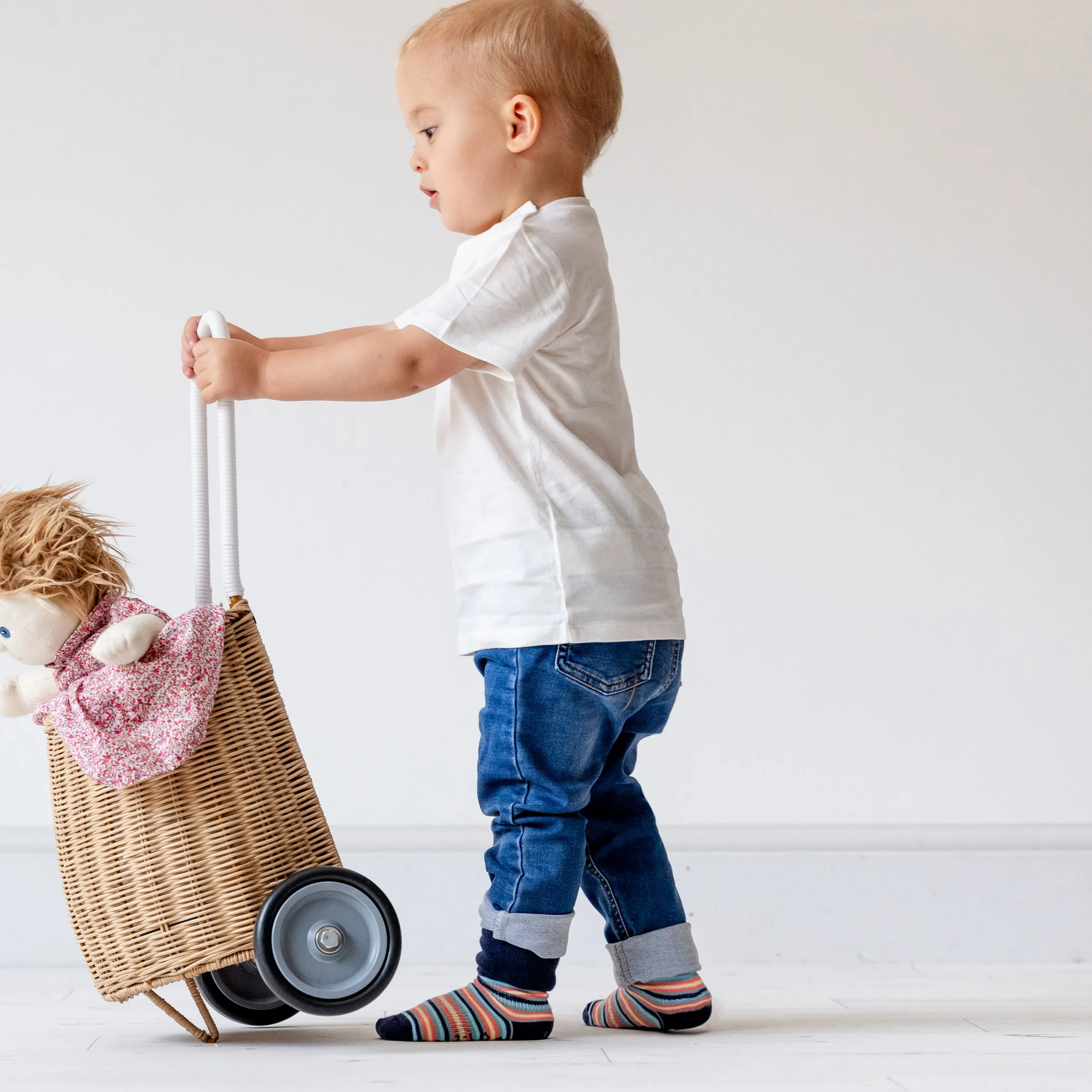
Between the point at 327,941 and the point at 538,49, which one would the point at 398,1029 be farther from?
the point at 538,49

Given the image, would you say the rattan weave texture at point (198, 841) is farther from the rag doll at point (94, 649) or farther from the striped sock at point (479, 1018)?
the striped sock at point (479, 1018)

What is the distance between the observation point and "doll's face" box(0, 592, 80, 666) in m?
1.07

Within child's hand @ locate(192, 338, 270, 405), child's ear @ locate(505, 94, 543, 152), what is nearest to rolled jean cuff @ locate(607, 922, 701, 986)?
child's hand @ locate(192, 338, 270, 405)

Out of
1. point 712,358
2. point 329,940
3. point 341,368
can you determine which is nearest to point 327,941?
point 329,940

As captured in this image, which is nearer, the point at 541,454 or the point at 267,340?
the point at 541,454

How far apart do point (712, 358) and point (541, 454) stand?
0.77 m

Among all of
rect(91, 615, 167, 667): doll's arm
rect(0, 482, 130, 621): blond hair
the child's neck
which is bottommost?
rect(91, 615, 167, 667): doll's arm

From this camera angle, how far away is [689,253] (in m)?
1.82

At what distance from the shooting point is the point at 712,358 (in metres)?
1.81

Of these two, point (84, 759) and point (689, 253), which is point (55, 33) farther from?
point (84, 759)

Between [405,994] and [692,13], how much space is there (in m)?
1.34

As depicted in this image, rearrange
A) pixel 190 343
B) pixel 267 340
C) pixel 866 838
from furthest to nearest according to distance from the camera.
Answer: pixel 866 838
pixel 267 340
pixel 190 343

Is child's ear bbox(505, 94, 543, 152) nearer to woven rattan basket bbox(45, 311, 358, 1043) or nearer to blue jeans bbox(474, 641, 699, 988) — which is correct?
woven rattan basket bbox(45, 311, 358, 1043)

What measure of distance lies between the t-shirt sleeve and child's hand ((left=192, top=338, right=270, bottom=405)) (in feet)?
0.41
